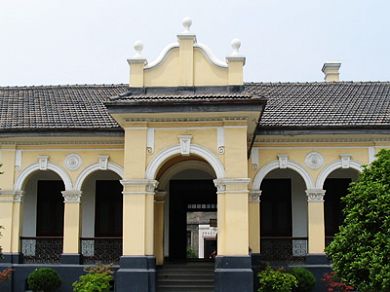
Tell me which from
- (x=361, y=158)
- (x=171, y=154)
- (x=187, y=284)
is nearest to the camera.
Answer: (x=171, y=154)

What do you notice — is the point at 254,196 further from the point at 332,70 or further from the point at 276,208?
the point at 332,70

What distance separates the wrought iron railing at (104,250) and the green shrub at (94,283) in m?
2.54

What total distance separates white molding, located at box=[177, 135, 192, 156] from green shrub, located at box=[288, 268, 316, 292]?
4159 mm

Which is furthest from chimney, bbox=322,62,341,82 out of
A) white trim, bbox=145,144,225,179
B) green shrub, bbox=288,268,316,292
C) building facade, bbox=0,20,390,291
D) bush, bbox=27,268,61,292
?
bush, bbox=27,268,61,292

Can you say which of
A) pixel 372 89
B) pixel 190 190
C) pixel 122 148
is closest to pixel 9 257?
pixel 122 148

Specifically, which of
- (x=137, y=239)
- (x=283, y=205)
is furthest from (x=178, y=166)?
(x=137, y=239)

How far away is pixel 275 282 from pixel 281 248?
3.34 metres

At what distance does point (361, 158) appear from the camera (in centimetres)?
1872

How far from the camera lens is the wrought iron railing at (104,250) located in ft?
60.8

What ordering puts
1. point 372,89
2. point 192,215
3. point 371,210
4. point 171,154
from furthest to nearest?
point 192,215, point 372,89, point 171,154, point 371,210

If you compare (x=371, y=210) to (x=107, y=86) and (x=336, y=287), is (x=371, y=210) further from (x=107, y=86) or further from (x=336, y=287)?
(x=107, y=86)

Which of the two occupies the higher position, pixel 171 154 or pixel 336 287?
pixel 171 154

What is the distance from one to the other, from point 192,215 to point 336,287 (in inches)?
1059

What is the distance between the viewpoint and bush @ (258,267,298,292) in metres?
15.5
